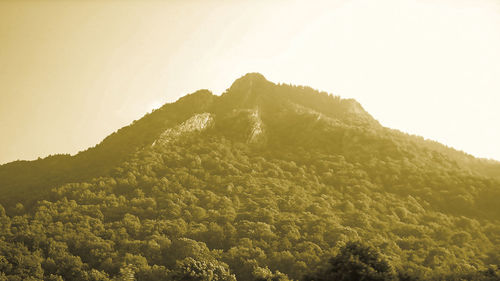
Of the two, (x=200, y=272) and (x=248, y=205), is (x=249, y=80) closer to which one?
(x=248, y=205)

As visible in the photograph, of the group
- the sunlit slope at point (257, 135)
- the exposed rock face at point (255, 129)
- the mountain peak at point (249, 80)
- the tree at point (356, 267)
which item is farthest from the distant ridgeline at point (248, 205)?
the mountain peak at point (249, 80)

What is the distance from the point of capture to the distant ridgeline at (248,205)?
5072cm

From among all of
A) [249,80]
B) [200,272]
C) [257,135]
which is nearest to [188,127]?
[257,135]

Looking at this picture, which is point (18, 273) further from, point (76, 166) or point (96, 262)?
point (76, 166)

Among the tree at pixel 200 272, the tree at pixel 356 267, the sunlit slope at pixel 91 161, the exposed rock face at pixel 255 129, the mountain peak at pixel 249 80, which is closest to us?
the tree at pixel 356 267

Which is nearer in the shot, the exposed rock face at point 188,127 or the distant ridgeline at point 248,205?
the distant ridgeline at point 248,205

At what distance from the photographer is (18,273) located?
157 feet

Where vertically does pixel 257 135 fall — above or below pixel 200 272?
above

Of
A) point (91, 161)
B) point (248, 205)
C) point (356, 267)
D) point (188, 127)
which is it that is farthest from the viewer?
point (188, 127)

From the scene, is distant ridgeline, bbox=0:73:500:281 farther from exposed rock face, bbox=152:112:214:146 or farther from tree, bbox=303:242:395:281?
exposed rock face, bbox=152:112:214:146

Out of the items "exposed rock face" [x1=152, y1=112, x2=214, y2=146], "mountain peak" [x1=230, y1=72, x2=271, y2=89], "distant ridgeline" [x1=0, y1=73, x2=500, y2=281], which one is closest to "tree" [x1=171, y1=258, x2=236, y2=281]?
"distant ridgeline" [x1=0, y1=73, x2=500, y2=281]

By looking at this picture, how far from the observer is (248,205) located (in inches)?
2798

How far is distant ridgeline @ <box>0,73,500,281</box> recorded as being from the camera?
50.7 m

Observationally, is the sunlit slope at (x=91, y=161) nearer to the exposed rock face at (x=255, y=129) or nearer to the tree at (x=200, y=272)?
the exposed rock face at (x=255, y=129)
